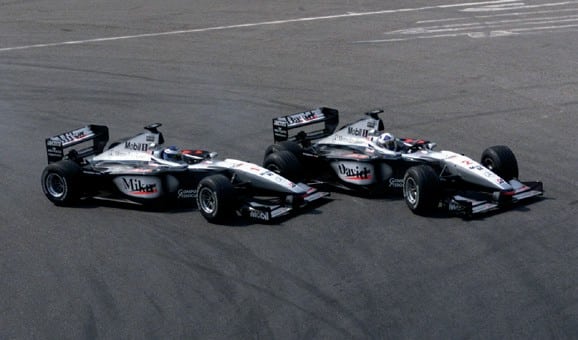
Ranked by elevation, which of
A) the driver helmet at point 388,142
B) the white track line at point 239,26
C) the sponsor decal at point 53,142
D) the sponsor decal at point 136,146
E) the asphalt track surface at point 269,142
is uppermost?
the white track line at point 239,26

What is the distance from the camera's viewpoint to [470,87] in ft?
87.0

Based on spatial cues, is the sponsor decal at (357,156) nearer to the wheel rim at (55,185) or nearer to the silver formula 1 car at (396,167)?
the silver formula 1 car at (396,167)

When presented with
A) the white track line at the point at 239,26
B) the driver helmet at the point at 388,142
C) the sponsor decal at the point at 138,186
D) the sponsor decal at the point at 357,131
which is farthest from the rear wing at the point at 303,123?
the white track line at the point at 239,26

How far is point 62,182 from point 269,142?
205 inches

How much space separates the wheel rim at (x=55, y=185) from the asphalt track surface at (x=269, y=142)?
0.35 meters

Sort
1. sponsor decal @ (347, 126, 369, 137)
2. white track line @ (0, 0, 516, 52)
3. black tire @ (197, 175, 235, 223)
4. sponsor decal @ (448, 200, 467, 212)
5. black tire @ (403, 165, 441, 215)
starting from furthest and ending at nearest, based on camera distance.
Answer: white track line @ (0, 0, 516, 52)
sponsor decal @ (347, 126, 369, 137)
black tire @ (197, 175, 235, 223)
black tire @ (403, 165, 441, 215)
sponsor decal @ (448, 200, 467, 212)

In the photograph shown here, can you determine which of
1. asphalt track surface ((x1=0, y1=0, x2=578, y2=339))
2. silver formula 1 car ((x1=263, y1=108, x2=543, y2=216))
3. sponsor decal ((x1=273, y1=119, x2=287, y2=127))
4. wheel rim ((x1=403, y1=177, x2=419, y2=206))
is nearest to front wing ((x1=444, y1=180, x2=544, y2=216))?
silver formula 1 car ((x1=263, y1=108, x2=543, y2=216))

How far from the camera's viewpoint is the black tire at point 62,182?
18875 millimetres

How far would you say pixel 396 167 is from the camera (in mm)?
18594

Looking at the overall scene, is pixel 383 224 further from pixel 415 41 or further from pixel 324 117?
pixel 415 41

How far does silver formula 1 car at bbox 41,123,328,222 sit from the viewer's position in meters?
17.6

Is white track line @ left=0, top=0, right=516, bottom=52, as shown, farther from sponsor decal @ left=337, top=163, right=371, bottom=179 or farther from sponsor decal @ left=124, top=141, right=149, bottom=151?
sponsor decal @ left=337, top=163, right=371, bottom=179

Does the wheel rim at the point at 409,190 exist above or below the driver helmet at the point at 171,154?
below

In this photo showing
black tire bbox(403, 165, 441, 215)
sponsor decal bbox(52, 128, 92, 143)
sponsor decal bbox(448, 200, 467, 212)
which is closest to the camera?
sponsor decal bbox(448, 200, 467, 212)
